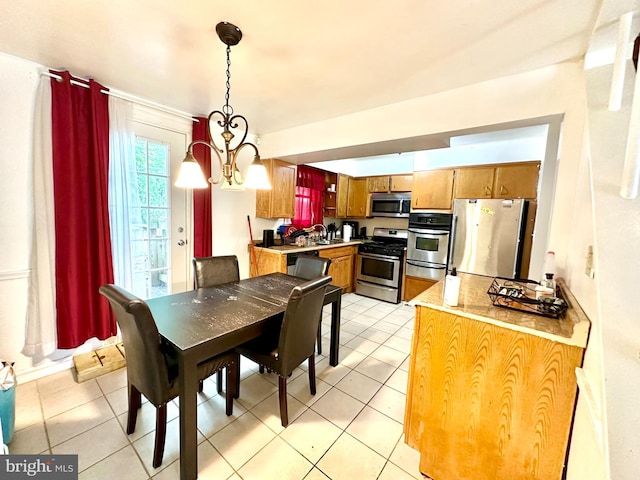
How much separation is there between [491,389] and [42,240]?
3.20 m

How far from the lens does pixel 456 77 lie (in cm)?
189

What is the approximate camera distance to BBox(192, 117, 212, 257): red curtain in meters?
2.83

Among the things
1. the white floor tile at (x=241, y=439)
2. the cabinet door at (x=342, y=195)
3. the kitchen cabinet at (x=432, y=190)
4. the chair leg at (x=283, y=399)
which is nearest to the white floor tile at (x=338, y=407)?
the chair leg at (x=283, y=399)

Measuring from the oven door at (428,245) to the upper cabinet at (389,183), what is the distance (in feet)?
2.65

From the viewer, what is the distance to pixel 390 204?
14.6ft

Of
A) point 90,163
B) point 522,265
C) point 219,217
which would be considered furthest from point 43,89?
point 522,265

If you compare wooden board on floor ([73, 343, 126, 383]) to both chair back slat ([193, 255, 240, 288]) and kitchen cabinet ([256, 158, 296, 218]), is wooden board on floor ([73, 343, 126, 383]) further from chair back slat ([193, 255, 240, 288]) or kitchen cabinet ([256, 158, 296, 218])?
kitchen cabinet ([256, 158, 296, 218])

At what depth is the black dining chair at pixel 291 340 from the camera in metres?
1.55

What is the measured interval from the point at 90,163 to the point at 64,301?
1162mm

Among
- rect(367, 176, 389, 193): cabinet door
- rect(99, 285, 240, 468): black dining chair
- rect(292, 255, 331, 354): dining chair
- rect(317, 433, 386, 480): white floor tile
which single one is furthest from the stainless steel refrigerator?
rect(99, 285, 240, 468): black dining chair

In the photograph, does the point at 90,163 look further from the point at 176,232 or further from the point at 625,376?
the point at 625,376

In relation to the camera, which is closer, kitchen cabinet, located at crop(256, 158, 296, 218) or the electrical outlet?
the electrical outlet

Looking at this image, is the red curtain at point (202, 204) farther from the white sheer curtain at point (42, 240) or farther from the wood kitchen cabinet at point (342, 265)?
the wood kitchen cabinet at point (342, 265)

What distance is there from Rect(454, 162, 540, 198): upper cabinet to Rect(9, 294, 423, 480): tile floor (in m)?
2.58
